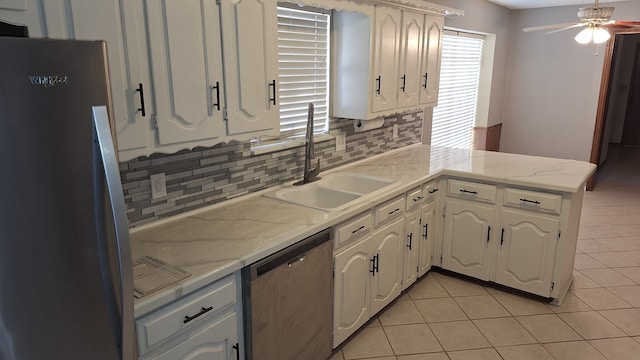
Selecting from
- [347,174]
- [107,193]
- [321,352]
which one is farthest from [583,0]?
[107,193]

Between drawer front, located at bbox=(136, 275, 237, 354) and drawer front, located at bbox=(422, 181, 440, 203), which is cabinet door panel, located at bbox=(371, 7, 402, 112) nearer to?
drawer front, located at bbox=(422, 181, 440, 203)

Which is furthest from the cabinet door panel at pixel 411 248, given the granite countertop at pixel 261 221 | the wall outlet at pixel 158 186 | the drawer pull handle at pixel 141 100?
the drawer pull handle at pixel 141 100

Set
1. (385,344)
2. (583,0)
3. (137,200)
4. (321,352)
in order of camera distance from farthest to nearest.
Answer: (583,0), (385,344), (321,352), (137,200)

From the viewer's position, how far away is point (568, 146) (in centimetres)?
585

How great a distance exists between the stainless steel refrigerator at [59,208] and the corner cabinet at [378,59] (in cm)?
202

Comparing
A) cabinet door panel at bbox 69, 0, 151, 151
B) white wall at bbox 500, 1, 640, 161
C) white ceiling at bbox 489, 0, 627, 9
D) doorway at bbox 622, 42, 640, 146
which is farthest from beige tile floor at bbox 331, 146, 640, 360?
doorway at bbox 622, 42, 640, 146

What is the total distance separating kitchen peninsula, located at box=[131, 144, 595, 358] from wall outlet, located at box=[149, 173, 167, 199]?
0.46 ft

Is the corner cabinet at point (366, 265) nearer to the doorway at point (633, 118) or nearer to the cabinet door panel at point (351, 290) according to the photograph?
the cabinet door panel at point (351, 290)

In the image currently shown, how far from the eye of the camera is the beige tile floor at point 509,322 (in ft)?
8.29

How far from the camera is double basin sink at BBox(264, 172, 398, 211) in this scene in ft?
8.55

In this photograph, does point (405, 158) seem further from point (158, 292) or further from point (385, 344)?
point (158, 292)

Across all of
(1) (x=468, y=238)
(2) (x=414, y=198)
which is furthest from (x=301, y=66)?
(1) (x=468, y=238)

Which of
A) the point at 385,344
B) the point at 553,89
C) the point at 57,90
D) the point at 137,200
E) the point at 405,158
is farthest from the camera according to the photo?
the point at 553,89

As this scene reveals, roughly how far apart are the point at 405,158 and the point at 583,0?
137 inches
